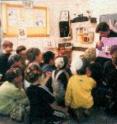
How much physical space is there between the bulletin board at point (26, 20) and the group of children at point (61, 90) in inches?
69.3

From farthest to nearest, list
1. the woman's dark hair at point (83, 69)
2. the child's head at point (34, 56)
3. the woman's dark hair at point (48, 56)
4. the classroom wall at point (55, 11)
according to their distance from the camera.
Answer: the classroom wall at point (55, 11) → the woman's dark hair at point (48, 56) → the child's head at point (34, 56) → the woman's dark hair at point (83, 69)

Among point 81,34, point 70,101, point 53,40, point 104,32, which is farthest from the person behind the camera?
point 53,40

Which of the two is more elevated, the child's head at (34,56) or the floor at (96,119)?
the child's head at (34,56)

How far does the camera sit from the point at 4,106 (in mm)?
3639

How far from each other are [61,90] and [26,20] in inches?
95.5

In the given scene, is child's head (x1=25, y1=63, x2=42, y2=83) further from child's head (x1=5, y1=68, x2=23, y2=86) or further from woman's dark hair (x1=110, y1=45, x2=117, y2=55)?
woman's dark hair (x1=110, y1=45, x2=117, y2=55)

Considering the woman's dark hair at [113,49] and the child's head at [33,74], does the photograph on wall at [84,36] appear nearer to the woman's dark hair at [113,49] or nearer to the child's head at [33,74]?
the woman's dark hair at [113,49]

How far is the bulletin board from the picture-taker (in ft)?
18.1

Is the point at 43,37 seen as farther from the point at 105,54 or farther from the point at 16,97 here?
the point at 16,97

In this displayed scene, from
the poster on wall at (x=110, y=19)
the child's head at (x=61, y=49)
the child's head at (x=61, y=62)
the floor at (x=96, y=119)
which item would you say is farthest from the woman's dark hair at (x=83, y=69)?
the child's head at (x=61, y=49)

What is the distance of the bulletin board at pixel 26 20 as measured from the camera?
552 centimetres

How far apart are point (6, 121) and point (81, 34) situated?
8.96ft

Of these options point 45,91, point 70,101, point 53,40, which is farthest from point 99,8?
point 45,91

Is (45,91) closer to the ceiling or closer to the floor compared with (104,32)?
closer to the floor
